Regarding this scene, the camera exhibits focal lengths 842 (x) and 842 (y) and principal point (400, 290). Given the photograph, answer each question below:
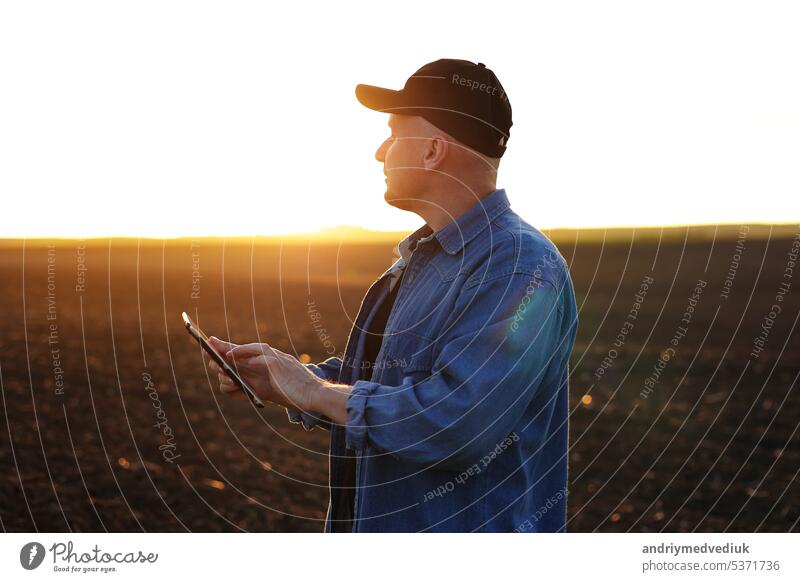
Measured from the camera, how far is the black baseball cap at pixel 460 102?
2934 millimetres

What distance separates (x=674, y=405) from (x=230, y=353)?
12.0 meters

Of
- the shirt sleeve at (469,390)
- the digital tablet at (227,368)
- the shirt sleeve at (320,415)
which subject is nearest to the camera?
the shirt sleeve at (469,390)

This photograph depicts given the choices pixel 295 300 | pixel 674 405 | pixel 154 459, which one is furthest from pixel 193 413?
pixel 295 300

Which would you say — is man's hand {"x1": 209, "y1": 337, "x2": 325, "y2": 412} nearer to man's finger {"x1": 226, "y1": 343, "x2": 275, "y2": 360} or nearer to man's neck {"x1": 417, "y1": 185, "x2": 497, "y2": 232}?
man's finger {"x1": 226, "y1": 343, "x2": 275, "y2": 360}

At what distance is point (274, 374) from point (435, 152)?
3.10 feet

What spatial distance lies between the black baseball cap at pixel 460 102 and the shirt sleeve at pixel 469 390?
568 mm

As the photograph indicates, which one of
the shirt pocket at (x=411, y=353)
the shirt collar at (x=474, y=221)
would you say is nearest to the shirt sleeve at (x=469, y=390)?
the shirt pocket at (x=411, y=353)

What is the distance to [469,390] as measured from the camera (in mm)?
2537

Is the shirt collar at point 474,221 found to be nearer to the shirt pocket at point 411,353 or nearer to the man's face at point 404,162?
the man's face at point 404,162

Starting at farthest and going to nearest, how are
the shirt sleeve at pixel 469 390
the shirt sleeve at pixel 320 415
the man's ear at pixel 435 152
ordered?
the shirt sleeve at pixel 320 415
the man's ear at pixel 435 152
the shirt sleeve at pixel 469 390

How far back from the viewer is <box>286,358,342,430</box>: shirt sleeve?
314cm

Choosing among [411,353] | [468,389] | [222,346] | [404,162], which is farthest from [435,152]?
[222,346]

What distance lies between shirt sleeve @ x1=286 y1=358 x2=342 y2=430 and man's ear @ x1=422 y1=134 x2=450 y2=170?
0.87 m

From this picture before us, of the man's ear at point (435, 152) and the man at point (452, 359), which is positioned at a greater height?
the man's ear at point (435, 152)
